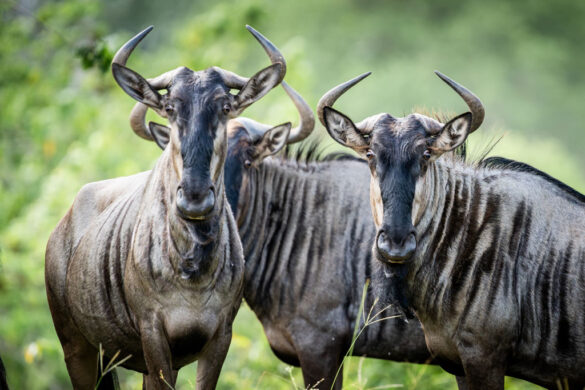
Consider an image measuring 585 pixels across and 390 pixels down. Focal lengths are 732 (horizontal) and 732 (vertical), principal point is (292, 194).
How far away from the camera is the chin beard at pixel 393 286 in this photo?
16.4 feet

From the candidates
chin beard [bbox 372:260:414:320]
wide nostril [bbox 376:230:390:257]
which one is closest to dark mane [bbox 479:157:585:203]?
chin beard [bbox 372:260:414:320]

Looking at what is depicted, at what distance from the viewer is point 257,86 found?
490cm

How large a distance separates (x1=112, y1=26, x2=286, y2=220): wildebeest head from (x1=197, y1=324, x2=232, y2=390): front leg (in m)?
0.87

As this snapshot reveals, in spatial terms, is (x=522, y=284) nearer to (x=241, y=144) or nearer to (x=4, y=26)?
(x=241, y=144)

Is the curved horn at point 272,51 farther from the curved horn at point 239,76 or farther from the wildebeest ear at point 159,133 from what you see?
the wildebeest ear at point 159,133

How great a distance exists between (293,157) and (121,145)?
26.7ft

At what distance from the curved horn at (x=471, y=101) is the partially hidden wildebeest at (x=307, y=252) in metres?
1.32

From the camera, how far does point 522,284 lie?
Result: 5.04 metres

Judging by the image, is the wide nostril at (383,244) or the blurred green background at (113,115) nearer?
the wide nostril at (383,244)

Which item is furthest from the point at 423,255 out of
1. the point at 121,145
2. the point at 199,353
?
the point at 121,145

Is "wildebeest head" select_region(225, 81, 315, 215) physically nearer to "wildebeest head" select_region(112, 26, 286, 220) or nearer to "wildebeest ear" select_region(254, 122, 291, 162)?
"wildebeest ear" select_region(254, 122, 291, 162)

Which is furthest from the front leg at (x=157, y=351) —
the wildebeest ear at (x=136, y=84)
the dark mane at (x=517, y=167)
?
the dark mane at (x=517, y=167)

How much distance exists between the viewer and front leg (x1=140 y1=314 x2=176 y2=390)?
4.64 m

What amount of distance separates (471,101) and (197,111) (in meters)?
2.01
